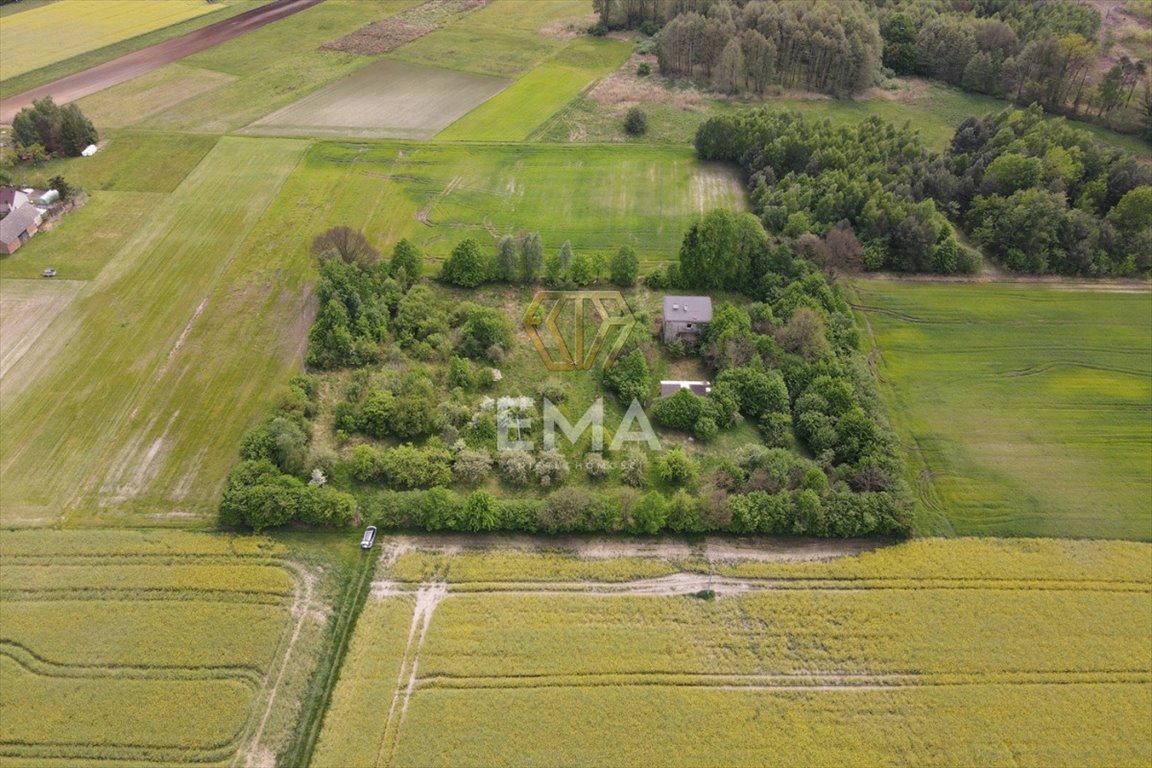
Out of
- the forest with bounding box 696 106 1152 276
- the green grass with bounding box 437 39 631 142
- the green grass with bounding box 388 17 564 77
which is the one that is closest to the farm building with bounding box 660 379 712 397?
the forest with bounding box 696 106 1152 276

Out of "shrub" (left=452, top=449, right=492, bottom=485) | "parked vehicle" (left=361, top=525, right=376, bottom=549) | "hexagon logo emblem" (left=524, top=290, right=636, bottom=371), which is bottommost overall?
"parked vehicle" (left=361, top=525, right=376, bottom=549)

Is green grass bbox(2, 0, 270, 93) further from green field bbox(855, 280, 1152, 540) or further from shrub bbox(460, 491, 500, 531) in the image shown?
green field bbox(855, 280, 1152, 540)

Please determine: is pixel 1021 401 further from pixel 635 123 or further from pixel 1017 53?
pixel 1017 53

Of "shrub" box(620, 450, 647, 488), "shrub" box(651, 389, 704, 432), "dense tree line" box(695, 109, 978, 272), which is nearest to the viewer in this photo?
"shrub" box(620, 450, 647, 488)

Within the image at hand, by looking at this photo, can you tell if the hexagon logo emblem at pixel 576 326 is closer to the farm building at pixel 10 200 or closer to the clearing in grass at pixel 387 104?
the clearing in grass at pixel 387 104

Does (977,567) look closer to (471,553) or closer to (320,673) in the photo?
(471,553)
